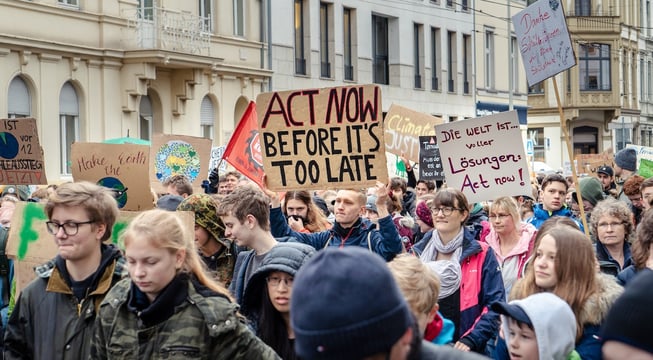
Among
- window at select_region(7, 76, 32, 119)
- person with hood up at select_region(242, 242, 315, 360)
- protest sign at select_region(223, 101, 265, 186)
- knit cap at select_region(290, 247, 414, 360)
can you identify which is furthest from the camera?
window at select_region(7, 76, 32, 119)

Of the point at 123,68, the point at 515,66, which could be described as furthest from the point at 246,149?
the point at 515,66

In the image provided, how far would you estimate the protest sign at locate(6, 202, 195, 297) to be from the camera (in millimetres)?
6734

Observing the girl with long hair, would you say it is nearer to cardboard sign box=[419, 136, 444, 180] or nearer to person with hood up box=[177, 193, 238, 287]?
person with hood up box=[177, 193, 238, 287]

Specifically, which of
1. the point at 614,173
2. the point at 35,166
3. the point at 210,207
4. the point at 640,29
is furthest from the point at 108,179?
the point at 640,29

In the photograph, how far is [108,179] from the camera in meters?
10.4

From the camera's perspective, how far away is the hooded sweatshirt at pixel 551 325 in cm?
488

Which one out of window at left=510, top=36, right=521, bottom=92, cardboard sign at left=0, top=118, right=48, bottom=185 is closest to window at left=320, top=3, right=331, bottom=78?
window at left=510, top=36, right=521, bottom=92

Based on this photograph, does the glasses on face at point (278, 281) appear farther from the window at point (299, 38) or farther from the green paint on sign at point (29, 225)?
the window at point (299, 38)

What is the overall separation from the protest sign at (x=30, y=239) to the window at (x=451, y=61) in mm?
36437

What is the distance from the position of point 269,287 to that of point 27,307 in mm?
1165

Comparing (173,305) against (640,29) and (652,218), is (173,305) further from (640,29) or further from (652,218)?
(640,29)

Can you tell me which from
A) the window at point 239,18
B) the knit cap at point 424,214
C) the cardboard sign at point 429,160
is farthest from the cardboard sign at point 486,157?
the window at point 239,18

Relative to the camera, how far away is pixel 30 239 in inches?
271

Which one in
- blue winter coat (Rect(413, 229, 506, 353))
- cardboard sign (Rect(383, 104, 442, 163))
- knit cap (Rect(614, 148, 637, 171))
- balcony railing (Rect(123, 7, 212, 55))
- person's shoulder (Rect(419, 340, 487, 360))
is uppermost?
balcony railing (Rect(123, 7, 212, 55))
